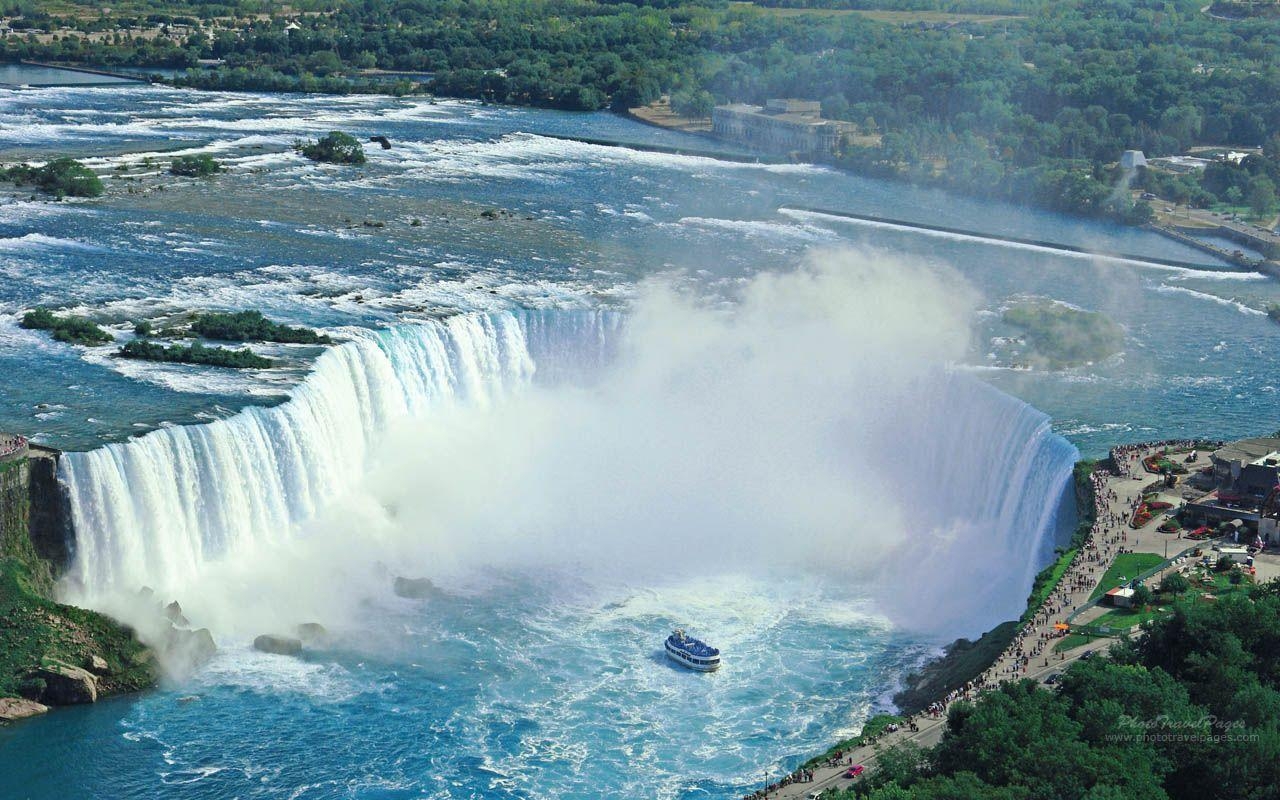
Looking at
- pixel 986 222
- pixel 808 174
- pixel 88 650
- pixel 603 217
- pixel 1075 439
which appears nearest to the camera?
pixel 88 650

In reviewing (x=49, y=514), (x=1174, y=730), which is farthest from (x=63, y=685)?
(x=1174, y=730)

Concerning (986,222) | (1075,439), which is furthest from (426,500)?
(986,222)

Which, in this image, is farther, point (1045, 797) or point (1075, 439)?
point (1075, 439)

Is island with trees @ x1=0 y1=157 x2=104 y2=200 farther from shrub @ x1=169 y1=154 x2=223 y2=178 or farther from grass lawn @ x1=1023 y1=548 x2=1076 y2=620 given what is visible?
grass lawn @ x1=1023 y1=548 x2=1076 y2=620

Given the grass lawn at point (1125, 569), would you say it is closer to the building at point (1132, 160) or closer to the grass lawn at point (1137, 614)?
the grass lawn at point (1137, 614)

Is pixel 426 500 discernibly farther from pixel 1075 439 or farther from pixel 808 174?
pixel 808 174

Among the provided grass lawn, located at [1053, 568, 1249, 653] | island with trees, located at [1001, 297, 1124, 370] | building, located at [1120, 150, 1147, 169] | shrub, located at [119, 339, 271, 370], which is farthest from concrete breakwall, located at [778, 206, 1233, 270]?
grass lawn, located at [1053, 568, 1249, 653]
